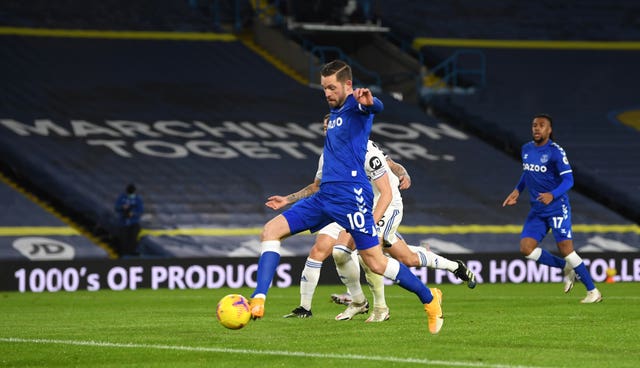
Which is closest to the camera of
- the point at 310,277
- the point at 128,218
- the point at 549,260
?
the point at 310,277

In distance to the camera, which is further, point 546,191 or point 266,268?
point 546,191

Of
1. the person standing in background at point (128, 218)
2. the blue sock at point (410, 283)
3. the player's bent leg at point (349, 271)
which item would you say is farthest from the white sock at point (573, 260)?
the person standing in background at point (128, 218)

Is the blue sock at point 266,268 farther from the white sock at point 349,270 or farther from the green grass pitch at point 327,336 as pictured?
the white sock at point 349,270

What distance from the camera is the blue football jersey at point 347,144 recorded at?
396 inches

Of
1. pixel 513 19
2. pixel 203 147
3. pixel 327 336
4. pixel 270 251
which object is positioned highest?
pixel 513 19

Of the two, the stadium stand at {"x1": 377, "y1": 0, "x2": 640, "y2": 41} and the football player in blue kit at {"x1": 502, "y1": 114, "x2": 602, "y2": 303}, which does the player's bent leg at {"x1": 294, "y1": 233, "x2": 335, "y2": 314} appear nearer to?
the football player in blue kit at {"x1": 502, "y1": 114, "x2": 602, "y2": 303}

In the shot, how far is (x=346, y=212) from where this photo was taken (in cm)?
1001

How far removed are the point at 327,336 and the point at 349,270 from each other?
2446mm

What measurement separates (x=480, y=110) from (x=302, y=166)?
19.3 ft

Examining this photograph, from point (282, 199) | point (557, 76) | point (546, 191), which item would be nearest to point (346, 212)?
point (282, 199)

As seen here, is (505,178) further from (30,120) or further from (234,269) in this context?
(30,120)

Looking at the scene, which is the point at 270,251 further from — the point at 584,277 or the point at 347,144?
the point at 584,277

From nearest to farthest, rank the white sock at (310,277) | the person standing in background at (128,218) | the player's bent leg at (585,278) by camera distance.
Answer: the white sock at (310,277)
the player's bent leg at (585,278)
the person standing in background at (128,218)

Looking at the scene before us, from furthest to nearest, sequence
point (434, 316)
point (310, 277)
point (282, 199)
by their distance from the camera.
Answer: point (310, 277) < point (282, 199) < point (434, 316)
